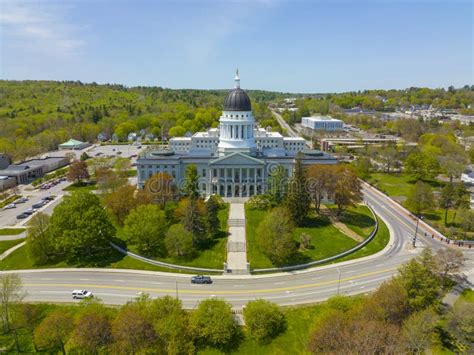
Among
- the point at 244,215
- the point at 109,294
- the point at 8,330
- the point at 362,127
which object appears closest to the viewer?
the point at 8,330

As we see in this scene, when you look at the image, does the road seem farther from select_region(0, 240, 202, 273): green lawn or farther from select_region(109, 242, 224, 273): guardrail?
select_region(109, 242, 224, 273): guardrail

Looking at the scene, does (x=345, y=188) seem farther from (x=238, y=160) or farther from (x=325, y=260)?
(x=238, y=160)

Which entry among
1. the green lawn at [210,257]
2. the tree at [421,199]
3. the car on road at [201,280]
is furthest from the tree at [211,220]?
the tree at [421,199]

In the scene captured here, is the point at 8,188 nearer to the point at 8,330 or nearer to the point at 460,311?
the point at 8,330

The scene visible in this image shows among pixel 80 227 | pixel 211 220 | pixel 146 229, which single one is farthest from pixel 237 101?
pixel 80 227

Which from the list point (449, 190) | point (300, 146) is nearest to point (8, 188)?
point (300, 146)
